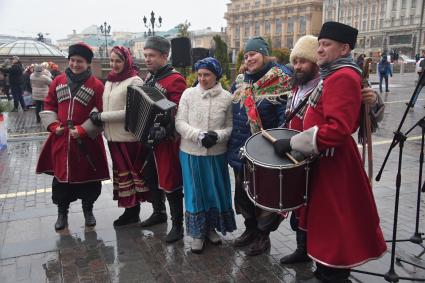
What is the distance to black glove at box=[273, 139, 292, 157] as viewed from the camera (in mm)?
2818

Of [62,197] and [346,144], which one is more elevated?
[346,144]

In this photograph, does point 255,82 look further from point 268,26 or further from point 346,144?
point 268,26

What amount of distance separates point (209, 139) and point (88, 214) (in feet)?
6.97

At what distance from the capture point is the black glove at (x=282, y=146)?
9.25ft

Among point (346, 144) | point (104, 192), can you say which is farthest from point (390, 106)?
point (346, 144)

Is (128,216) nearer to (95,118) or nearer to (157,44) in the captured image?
(95,118)

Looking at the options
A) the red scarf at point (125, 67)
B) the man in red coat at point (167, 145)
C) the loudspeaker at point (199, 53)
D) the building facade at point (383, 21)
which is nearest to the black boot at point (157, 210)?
the man in red coat at point (167, 145)

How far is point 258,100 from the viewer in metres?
3.63

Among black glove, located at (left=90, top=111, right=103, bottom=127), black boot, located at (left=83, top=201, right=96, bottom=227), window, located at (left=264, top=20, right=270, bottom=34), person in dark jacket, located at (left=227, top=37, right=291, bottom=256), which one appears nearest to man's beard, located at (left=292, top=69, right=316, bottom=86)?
person in dark jacket, located at (left=227, top=37, right=291, bottom=256)

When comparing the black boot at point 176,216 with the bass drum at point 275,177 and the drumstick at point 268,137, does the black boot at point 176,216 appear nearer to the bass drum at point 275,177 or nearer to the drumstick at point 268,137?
the bass drum at point 275,177

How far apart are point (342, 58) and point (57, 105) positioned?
3.23 meters

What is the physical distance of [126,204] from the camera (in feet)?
15.3

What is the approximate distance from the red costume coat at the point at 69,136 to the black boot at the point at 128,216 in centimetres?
59

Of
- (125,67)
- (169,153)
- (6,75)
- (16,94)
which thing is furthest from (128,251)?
(6,75)
